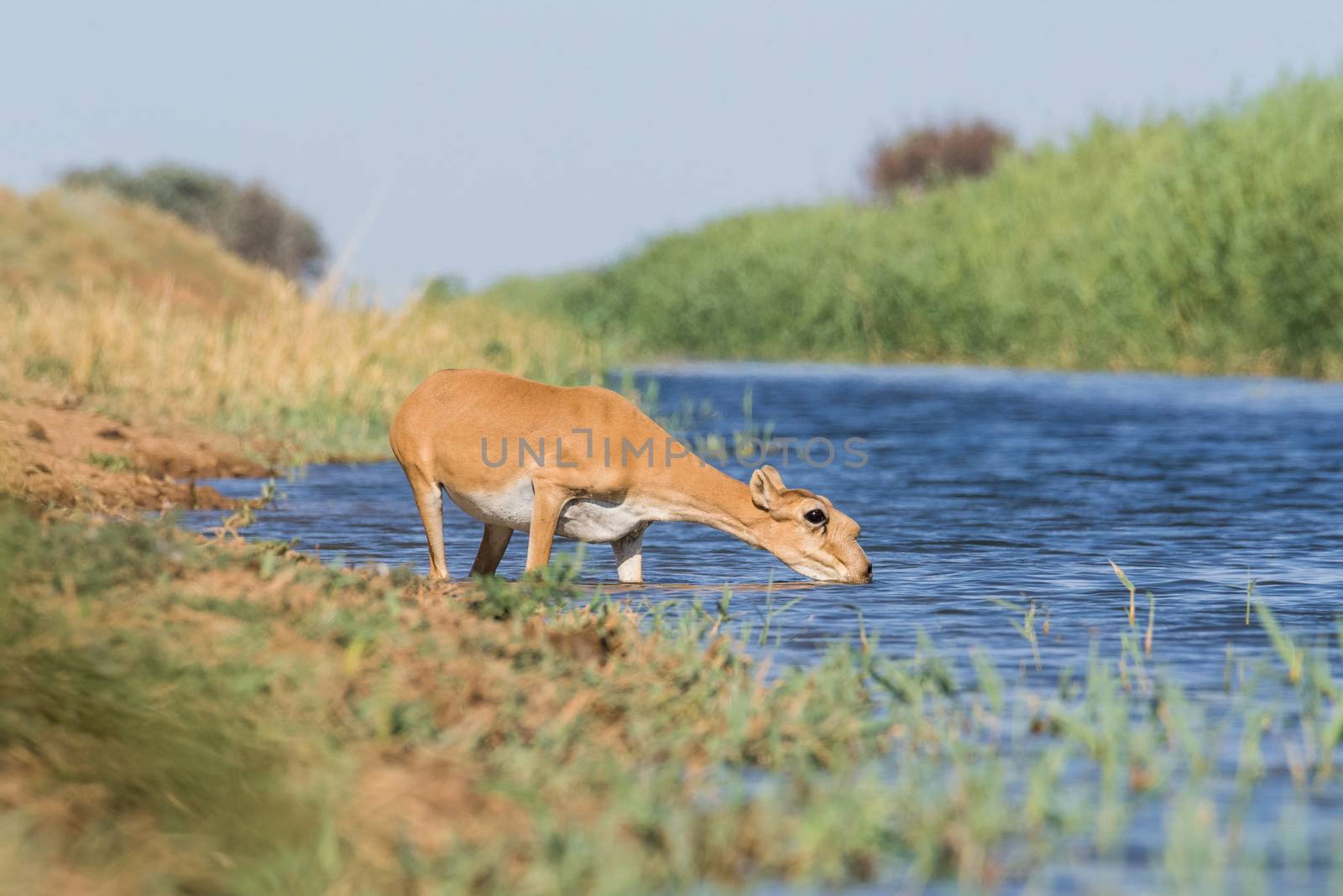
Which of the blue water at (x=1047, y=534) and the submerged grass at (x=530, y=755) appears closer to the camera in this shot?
the submerged grass at (x=530, y=755)

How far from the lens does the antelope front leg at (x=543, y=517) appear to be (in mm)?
10344

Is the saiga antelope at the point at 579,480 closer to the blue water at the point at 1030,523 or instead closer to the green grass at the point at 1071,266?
the blue water at the point at 1030,523

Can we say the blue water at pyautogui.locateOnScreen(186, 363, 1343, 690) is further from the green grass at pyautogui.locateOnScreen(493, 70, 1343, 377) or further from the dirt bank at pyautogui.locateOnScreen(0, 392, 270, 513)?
the green grass at pyautogui.locateOnScreen(493, 70, 1343, 377)

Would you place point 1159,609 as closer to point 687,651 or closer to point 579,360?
point 687,651

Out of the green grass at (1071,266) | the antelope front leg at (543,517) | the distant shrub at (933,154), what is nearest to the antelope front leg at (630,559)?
the antelope front leg at (543,517)

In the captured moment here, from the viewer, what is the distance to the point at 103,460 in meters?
15.1

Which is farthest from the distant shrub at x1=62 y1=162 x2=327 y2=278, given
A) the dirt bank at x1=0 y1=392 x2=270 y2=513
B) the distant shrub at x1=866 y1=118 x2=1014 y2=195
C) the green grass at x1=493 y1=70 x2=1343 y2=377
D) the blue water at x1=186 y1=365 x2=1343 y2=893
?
the dirt bank at x1=0 y1=392 x2=270 y2=513

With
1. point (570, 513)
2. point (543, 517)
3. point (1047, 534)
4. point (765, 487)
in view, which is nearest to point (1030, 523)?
point (1047, 534)

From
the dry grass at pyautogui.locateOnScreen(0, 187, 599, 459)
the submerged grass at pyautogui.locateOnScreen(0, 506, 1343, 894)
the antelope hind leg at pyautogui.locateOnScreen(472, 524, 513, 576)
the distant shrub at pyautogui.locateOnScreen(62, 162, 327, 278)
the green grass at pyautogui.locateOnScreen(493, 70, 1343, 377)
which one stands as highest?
the distant shrub at pyautogui.locateOnScreen(62, 162, 327, 278)

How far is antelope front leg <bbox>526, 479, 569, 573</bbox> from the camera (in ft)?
33.9

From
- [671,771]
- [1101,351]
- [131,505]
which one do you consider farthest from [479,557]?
[1101,351]

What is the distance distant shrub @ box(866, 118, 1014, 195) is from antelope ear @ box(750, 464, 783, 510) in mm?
61127

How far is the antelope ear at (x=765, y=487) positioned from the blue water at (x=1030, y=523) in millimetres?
529

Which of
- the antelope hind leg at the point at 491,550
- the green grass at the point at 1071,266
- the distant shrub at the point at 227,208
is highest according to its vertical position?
the distant shrub at the point at 227,208
